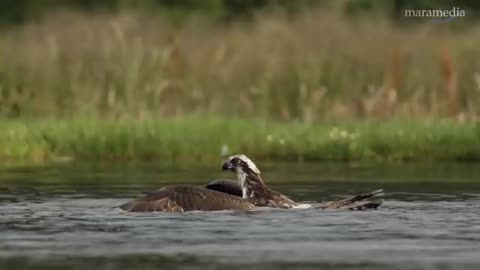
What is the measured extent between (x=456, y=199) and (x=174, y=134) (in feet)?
22.8

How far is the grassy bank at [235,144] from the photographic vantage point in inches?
860

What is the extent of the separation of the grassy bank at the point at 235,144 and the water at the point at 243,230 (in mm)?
3089

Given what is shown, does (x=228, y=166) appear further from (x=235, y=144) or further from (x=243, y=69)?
(x=243, y=69)

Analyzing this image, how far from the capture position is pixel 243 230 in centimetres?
1325

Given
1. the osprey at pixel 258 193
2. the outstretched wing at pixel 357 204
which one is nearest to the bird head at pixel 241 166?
the osprey at pixel 258 193

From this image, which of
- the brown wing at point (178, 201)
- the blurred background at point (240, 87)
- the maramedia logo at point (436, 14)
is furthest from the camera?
the maramedia logo at point (436, 14)

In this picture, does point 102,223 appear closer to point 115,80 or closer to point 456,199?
point 456,199

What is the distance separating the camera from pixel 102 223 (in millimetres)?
13758

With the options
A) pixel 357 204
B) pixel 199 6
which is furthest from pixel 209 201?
pixel 199 6

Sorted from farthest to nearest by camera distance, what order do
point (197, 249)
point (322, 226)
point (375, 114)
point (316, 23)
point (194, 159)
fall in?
point (316, 23), point (375, 114), point (194, 159), point (322, 226), point (197, 249)

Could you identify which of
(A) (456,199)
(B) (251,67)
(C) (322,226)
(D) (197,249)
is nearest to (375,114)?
(B) (251,67)

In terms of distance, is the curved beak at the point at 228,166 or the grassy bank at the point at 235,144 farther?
the grassy bank at the point at 235,144

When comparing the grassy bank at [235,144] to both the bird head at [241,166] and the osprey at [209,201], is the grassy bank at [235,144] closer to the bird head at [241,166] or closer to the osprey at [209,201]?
the bird head at [241,166]

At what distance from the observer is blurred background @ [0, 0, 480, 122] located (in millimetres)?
25047
